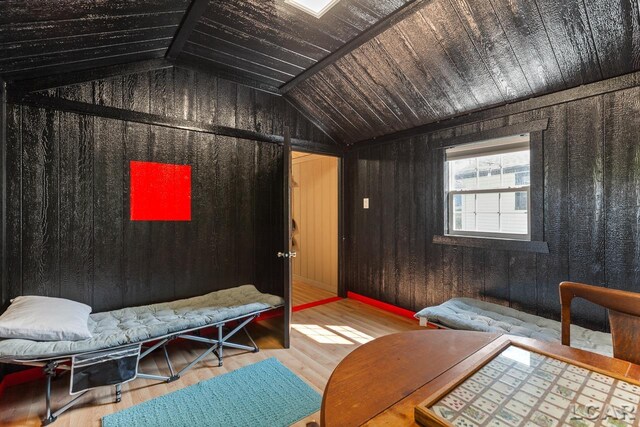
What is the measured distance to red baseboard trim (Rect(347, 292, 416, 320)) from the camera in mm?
3494

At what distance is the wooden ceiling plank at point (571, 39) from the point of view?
1848mm

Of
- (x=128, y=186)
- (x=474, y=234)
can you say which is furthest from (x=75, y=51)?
(x=474, y=234)

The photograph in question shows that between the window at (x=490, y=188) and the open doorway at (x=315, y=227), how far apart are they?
173 centimetres

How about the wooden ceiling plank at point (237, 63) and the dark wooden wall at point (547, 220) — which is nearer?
the dark wooden wall at point (547, 220)

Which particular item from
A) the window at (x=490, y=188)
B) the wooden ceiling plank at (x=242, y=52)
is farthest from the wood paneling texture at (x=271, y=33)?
the window at (x=490, y=188)

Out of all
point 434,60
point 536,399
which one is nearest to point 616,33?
point 434,60

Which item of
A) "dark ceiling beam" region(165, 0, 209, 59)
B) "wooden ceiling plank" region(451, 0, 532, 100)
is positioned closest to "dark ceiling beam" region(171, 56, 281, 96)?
"dark ceiling beam" region(165, 0, 209, 59)

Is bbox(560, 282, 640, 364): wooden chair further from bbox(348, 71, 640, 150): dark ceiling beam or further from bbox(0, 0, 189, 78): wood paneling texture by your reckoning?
bbox(0, 0, 189, 78): wood paneling texture

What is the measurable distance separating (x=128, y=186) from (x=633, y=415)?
3.27 m

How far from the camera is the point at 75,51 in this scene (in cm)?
214

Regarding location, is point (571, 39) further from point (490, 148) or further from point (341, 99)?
point (341, 99)

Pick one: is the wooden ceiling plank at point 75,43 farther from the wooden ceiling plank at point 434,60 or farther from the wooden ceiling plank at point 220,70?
the wooden ceiling plank at point 434,60

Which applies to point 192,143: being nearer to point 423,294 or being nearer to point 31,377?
point 31,377

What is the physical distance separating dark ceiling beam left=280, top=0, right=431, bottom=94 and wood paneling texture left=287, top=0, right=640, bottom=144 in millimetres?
54
